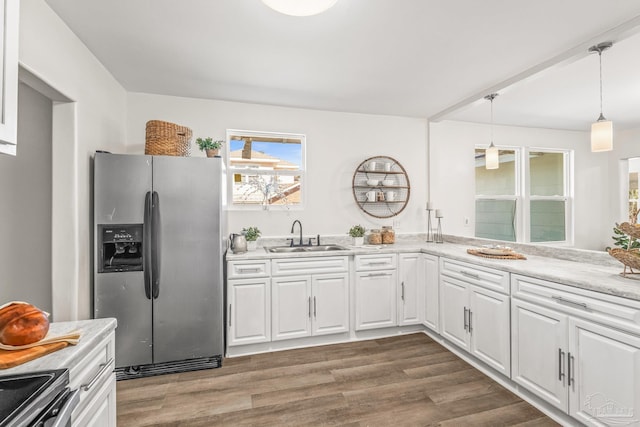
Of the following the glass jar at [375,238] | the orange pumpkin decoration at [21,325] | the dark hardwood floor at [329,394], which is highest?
the glass jar at [375,238]

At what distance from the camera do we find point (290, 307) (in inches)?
114

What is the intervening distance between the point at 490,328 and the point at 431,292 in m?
0.82

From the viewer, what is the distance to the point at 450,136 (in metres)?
4.20

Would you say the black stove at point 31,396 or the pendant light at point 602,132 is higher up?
the pendant light at point 602,132

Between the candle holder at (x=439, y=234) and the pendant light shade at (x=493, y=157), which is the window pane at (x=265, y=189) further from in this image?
the pendant light shade at (x=493, y=157)

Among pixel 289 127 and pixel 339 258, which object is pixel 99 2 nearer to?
pixel 289 127

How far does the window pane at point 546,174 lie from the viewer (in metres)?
4.37

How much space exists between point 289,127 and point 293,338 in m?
2.38

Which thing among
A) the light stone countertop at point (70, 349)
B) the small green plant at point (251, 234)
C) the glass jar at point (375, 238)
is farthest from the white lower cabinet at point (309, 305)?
the light stone countertop at point (70, 349)

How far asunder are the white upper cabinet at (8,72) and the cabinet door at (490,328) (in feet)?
9.34

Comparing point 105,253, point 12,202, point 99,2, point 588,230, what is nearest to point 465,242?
point 588,230

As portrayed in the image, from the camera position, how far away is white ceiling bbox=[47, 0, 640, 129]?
6.06 ft

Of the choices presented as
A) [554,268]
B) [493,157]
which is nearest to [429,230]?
[493,157]

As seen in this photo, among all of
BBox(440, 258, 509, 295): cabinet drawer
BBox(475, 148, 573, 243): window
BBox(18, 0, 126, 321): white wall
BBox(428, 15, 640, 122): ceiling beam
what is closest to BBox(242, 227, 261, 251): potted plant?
BBox(18, 0, 126, 321): white wall
